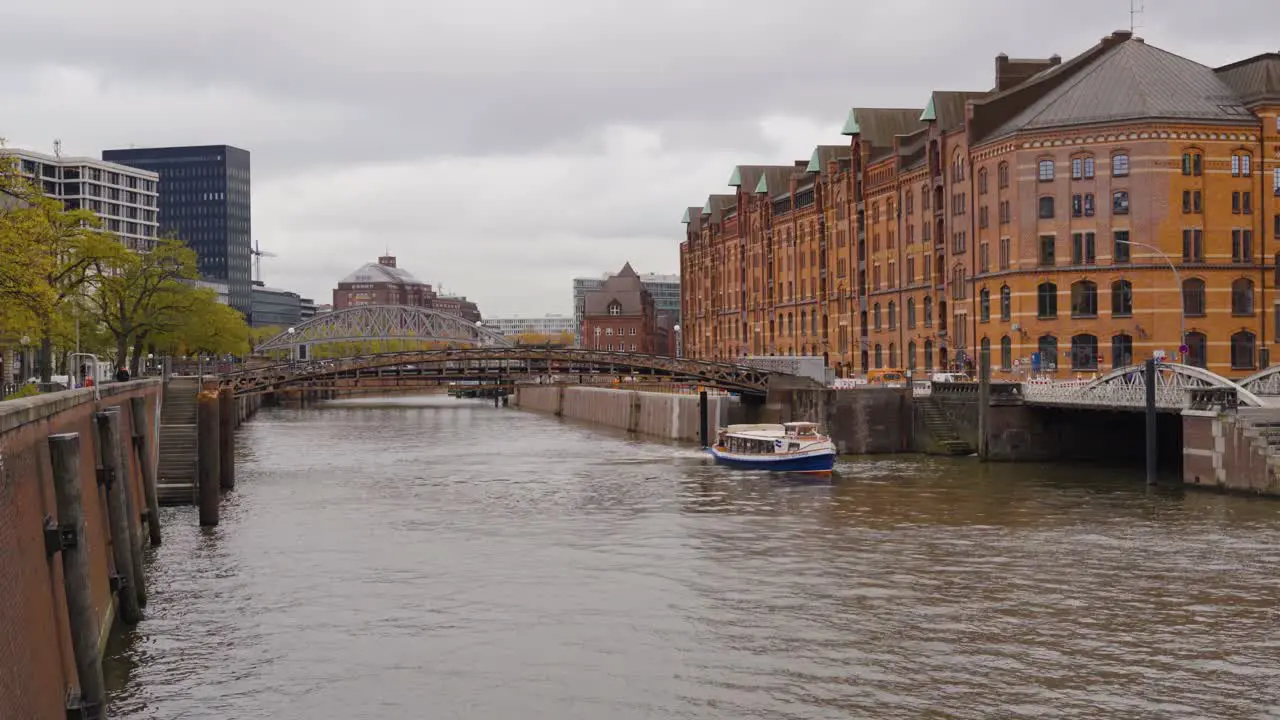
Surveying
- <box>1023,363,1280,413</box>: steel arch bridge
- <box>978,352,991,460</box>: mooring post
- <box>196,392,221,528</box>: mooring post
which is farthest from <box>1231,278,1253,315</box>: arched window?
<box>196,392,221,528</box>: mooring post

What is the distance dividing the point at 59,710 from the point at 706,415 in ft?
234

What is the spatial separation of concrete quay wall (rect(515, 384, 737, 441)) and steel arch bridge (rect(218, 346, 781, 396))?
257 centimetres

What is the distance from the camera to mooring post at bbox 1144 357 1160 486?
2203 inches

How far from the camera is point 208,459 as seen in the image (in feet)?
163

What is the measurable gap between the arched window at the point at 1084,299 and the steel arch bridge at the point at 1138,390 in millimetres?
12474

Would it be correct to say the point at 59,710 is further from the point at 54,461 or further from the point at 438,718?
the point at 438,718

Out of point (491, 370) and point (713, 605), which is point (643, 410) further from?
point (713, 605)

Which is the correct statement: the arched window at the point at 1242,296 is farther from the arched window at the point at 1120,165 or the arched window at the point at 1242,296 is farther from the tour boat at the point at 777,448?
the tour boat at the point at 777,448

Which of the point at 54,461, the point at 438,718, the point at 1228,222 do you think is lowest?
the point at 438,718

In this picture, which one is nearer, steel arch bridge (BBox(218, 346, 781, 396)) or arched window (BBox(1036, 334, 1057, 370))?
steel arch bridge (BBox(218, 346, 781, 396))

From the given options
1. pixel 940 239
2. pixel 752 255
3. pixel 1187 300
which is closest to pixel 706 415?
pixel 940 239

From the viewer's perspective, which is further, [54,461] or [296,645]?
[296,645]

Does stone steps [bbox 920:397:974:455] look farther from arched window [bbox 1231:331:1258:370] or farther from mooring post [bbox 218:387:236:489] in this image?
mooring post [bbox 218:387:236:489]

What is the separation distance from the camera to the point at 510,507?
178 feet
